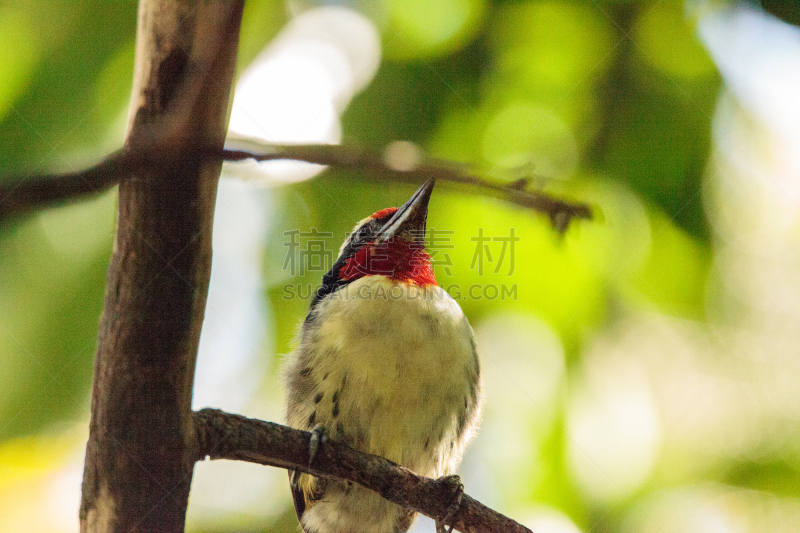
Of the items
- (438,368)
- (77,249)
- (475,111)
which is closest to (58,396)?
(77,249)

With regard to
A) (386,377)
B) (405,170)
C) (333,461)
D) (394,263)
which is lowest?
(333,461)

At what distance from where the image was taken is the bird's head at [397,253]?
2938 millimetres

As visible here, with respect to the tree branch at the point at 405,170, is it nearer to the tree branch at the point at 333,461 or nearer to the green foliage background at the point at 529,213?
the green foliage background at the point at 529,213

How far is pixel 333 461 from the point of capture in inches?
82.7

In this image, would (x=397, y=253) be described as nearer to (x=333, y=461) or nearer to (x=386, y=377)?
(x=386, y=377)

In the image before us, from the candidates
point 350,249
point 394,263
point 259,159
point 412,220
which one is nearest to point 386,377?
point 394,263

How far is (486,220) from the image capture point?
270 centimetres

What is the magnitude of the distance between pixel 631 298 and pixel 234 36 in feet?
6.87

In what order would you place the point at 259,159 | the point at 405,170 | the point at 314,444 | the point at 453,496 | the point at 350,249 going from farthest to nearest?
the point at 350,249 < the point at 453,496 < the point at 314,444 < the point at 405,170 < the point at 259,159

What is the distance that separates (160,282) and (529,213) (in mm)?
1336

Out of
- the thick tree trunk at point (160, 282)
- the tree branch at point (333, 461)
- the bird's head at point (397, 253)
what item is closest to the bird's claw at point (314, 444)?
the tree branch at point (333, 461)

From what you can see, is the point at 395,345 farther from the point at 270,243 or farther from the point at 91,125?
the point at 91,125

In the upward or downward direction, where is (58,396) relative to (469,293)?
downward

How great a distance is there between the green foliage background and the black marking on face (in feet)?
1.00
